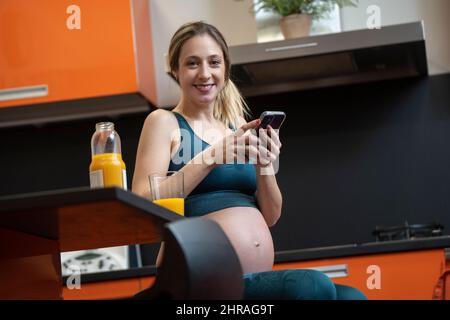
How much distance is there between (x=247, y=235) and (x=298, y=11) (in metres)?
1.77

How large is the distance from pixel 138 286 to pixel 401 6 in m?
1.56

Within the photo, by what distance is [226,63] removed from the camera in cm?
203

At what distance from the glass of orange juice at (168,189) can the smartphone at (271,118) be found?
19cm

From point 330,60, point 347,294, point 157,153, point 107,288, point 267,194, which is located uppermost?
point 330,60

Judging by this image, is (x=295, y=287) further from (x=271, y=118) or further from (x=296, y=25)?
(x=296, y=25)

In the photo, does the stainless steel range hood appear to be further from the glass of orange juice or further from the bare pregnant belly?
the glass of orange juice

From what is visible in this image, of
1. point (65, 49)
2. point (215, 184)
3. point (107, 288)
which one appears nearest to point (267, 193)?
point (215, 184)

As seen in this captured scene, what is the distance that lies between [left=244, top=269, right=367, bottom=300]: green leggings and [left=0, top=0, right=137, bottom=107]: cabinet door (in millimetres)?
1911

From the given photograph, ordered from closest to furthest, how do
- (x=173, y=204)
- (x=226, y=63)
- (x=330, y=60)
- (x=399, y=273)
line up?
(x=173, y=204)
(x=226, y=63)
(x=399, y=273)
(x=330, y=60)

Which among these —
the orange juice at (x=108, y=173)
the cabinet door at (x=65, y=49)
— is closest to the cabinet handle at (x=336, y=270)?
the cabinet door at (x=65, y=49)

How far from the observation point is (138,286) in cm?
308

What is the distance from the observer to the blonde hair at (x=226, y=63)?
1.97m

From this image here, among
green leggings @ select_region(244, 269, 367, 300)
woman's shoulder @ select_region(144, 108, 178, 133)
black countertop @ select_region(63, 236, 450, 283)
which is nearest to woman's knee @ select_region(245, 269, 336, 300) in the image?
green leggings @ select_region(244, 269, 367, 300)

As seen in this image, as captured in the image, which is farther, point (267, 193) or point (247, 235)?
point (267, 193)
